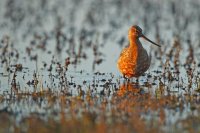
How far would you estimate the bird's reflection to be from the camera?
9.18 metres

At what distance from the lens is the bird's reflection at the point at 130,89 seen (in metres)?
9.18

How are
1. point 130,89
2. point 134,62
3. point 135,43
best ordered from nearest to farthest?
point 130,89
point 134,62
point 135,43

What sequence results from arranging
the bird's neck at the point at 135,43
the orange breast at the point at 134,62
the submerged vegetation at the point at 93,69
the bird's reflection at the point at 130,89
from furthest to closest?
the bird's neck at the point at 135,43 → the orange breast at the point at 134,62 → the bird's reflection at the point at 130,89 → the submerged vegetation at the point at 93,69

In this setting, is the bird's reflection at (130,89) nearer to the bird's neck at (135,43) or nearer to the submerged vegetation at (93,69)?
the submerged vegetation at (93,69)

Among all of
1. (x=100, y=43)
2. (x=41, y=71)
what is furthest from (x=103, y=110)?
(x=100, y=43)

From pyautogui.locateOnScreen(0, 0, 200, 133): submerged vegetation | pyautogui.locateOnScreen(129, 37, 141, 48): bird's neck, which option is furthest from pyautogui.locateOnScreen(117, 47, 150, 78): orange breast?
pyautogui.locateOnScreen(0, 0, 200, 133): submerged vegetation

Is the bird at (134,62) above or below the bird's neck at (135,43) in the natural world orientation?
below

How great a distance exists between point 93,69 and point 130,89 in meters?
2.53

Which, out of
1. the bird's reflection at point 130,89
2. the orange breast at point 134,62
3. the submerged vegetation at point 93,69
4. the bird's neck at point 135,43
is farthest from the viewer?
the bird's neck at point 135,43

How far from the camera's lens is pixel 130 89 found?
9648 millimetres

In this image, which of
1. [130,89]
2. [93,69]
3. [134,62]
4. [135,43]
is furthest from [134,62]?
[93,69]

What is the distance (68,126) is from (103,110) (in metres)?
1.17

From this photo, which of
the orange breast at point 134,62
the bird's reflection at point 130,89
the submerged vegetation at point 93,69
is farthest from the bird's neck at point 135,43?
the bird's reflection at point 130,89

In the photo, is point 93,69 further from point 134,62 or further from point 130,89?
point 130,89
